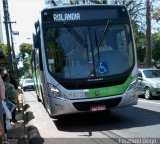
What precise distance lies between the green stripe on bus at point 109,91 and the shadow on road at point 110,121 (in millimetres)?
868

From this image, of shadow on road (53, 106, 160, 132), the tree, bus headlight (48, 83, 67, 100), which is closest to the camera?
bus headlight (48, 83, 67, 100)

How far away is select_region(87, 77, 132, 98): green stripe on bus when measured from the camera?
1092cm

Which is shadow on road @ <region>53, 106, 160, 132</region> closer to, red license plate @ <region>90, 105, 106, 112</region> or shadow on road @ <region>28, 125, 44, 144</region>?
red license plate @ <region>90, 105, 106, 112</region>

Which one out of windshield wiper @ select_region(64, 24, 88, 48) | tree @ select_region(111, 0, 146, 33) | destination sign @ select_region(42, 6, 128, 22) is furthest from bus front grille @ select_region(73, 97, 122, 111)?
tree @ select_region(111, 0, 146, 33)

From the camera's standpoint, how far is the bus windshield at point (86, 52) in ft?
36.1

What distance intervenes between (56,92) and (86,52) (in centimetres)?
133

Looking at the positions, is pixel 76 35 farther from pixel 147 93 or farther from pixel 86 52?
pixel 147 93

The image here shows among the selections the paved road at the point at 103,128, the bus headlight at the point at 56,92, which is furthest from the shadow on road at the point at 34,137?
the bus headlight at the point at 56,92

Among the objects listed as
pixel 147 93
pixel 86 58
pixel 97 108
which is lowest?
pixel 147 93

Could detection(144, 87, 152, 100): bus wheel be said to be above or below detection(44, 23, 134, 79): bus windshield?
below

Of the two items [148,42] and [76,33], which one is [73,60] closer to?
[76,33]

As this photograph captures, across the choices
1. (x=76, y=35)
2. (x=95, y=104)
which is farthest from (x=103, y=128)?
(x=76, y=35)

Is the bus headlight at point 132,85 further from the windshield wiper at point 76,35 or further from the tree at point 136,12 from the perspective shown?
the tree at point 136,12

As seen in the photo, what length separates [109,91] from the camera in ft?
36.2
